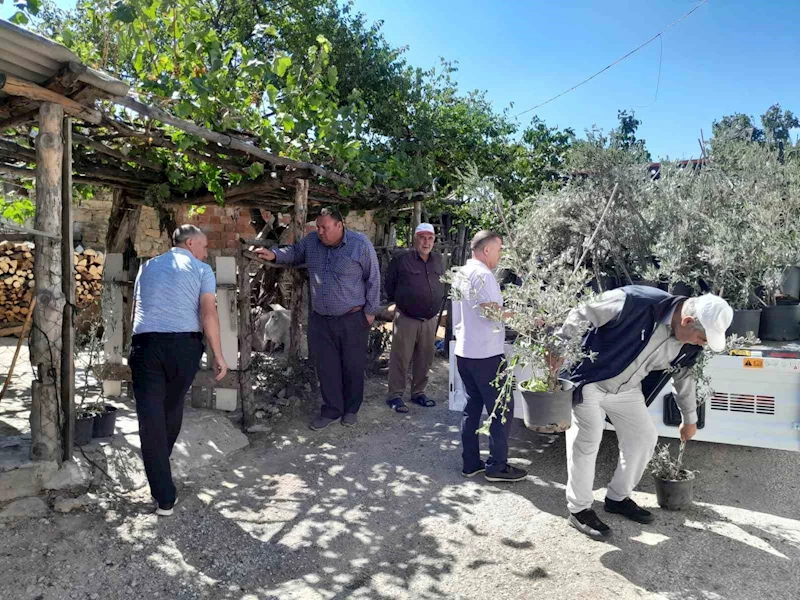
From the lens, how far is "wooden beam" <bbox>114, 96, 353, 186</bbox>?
157 inches

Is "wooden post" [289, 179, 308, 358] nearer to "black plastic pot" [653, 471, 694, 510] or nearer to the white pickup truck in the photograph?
the white pickup truck

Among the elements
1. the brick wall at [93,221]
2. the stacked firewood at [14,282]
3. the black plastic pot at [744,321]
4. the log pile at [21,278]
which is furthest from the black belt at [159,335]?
the brick wall at [93,221]

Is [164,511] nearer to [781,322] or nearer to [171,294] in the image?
[171,294]

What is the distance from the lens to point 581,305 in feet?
11.2

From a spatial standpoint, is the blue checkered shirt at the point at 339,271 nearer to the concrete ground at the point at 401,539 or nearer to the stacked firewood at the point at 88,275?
the concrete ground at the point at 401,539

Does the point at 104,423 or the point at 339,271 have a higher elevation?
the point at 339,271

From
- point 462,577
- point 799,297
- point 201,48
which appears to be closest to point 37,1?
point 201,48

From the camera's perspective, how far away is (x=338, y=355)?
5.46 meters

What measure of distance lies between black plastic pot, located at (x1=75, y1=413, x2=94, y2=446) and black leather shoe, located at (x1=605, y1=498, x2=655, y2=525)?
3.59m

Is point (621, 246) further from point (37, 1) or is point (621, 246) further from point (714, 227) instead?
point (37, 1)

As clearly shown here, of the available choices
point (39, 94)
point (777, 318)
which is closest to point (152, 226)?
point (39, 94)

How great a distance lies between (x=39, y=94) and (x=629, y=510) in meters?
4.29

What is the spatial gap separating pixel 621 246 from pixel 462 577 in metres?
3.26

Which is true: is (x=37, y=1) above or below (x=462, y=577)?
above
